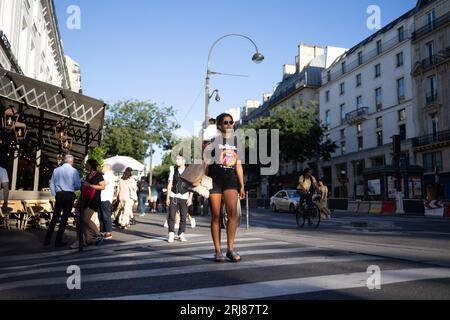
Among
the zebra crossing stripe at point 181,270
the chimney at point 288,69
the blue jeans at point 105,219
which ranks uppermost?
the chimney at point 288,69

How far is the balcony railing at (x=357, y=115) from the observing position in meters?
43.9

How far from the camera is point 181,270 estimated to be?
15.2 ft

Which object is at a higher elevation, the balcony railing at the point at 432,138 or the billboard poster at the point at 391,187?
the balcony railing at the point at 432,138

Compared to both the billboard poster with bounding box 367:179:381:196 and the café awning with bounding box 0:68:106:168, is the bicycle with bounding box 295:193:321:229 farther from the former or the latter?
the billboard poster with bounding box 367:179:381:196

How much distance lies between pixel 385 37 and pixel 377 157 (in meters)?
12.5

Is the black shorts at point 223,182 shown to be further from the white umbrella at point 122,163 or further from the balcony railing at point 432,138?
the balcony railing at point 432,138

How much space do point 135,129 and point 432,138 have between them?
28.2 meters

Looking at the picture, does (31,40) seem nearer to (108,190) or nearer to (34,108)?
(34,108)

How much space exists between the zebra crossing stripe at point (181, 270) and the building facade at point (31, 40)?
13449 mm

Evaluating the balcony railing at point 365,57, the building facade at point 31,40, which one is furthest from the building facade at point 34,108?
the balcony railing at point 365,57

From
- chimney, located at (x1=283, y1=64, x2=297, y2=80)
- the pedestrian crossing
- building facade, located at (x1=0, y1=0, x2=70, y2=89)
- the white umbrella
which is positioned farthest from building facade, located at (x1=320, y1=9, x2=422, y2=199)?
the pedestrian crossing
